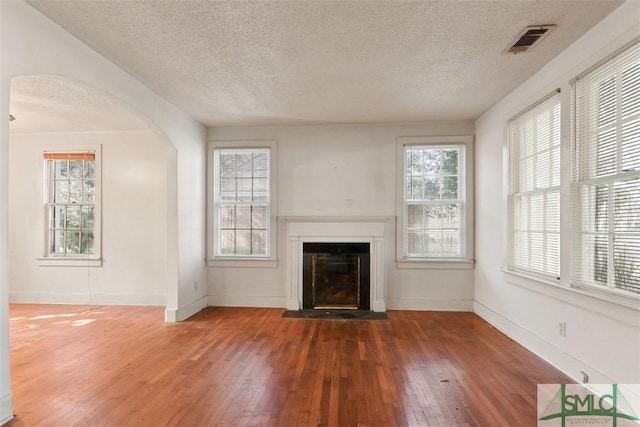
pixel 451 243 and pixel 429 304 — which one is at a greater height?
pixel 451 243

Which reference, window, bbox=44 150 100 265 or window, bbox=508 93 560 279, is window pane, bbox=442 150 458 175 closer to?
window, bbox=508 93 560 279

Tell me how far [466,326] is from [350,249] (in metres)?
1.74

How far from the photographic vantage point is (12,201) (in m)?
5.12

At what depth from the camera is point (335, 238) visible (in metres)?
4.66

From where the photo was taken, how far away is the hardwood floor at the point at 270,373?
214 cm

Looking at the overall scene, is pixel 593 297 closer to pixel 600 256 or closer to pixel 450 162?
pixel 600 256

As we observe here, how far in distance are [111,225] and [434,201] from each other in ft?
15.9

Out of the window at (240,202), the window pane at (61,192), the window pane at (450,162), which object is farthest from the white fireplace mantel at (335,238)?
the window pane at (61,192)

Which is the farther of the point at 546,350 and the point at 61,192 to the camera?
the point at 61,192

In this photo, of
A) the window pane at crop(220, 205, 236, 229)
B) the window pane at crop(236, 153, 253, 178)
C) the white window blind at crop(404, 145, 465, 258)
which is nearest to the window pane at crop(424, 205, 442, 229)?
the white window blind at crop(404, 145, 465, 258)

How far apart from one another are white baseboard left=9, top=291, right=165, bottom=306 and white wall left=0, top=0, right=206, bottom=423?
34.0 inches

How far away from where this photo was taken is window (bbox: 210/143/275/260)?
4.97 metres

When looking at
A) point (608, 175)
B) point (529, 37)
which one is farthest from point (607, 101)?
point (529, 37)

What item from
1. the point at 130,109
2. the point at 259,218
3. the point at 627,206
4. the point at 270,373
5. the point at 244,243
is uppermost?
the point at 130,109
